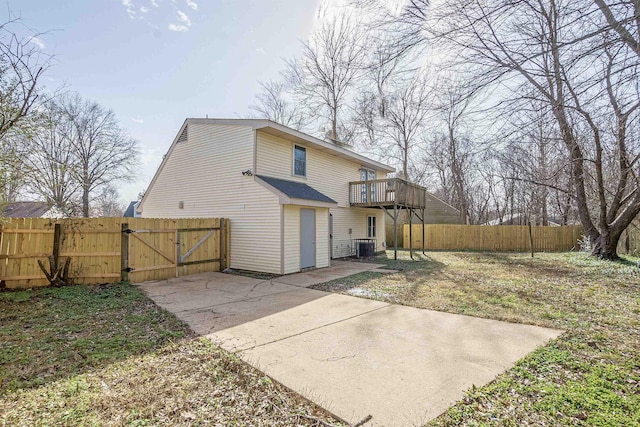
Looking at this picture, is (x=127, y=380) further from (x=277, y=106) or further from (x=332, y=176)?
(x=277, y=106)

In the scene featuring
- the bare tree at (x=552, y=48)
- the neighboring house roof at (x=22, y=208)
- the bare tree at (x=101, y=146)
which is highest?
the bare tree at (x=101, y=146)

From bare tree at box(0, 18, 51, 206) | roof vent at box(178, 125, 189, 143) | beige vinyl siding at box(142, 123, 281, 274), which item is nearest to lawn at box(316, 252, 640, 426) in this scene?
beige vinyl siding at box(142, 123, 281, 274)

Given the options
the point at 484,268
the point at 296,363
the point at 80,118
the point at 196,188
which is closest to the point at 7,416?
the point at 296,363

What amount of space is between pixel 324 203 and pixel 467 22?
7.24 meters

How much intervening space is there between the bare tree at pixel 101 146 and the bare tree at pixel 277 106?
A: 1227cm

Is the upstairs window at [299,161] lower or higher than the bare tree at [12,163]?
higher

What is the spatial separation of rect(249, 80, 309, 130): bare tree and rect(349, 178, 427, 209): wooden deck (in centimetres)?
1088

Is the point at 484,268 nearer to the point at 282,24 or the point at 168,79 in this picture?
the point at 282,24

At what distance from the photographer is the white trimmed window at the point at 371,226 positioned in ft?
52.7

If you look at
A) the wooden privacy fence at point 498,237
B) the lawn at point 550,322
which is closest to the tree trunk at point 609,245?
the lawn at point 550,322

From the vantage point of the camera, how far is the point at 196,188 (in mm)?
11727

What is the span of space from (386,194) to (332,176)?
251 centimetres

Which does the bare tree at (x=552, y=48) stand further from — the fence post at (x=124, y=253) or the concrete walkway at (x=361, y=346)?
the fence post at (x=124, y=253)

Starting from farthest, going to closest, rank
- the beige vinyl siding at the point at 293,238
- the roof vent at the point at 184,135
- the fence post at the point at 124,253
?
the roof vent at the point at 184,135
the beige vinyl siding at the point at 293,238
the fence post at the point at 124,253
